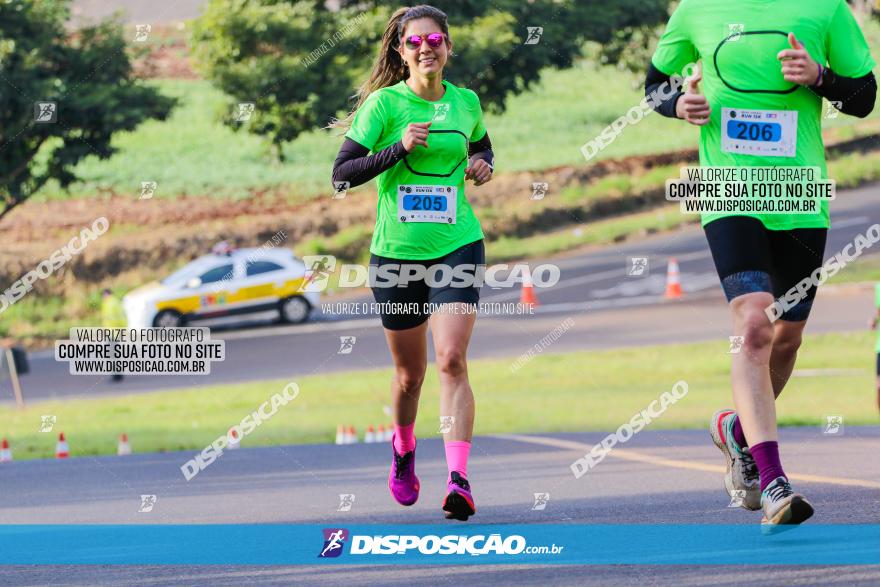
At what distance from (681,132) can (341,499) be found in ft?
134

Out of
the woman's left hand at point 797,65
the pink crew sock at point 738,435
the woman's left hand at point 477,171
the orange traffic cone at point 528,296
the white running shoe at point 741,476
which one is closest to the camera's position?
the woman's left hand at point 797,65

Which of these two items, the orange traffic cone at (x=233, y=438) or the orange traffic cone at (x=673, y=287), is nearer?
the orange traffic cone at (x=233, y=438)

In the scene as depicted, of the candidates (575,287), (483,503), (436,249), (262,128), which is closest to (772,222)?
(436,249)

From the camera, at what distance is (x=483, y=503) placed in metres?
7.95

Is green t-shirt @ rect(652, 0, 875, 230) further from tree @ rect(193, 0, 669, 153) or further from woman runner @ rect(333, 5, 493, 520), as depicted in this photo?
tree @ rect(193, 0, 669, 153)

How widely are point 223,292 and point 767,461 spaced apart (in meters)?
23.9

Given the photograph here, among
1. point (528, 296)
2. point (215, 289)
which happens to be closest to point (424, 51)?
point (528, 296)

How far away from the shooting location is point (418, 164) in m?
7.34

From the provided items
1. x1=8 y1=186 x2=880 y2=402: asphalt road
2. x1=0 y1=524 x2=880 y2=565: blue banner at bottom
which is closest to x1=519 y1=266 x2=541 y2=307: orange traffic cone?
x1=8 y1=186 x2=880 y2=402: asphalt road

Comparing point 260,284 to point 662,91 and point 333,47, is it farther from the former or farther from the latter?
point 662,91

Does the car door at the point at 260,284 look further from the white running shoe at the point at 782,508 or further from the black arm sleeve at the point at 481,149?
the white running shoe at the point at 782,508

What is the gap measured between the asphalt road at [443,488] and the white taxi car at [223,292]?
16662mm

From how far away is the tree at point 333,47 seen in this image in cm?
3303

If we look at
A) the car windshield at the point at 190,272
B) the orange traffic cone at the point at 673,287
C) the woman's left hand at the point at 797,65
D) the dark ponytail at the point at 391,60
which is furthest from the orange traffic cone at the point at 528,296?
the woman's left hand at the point at 797,65
